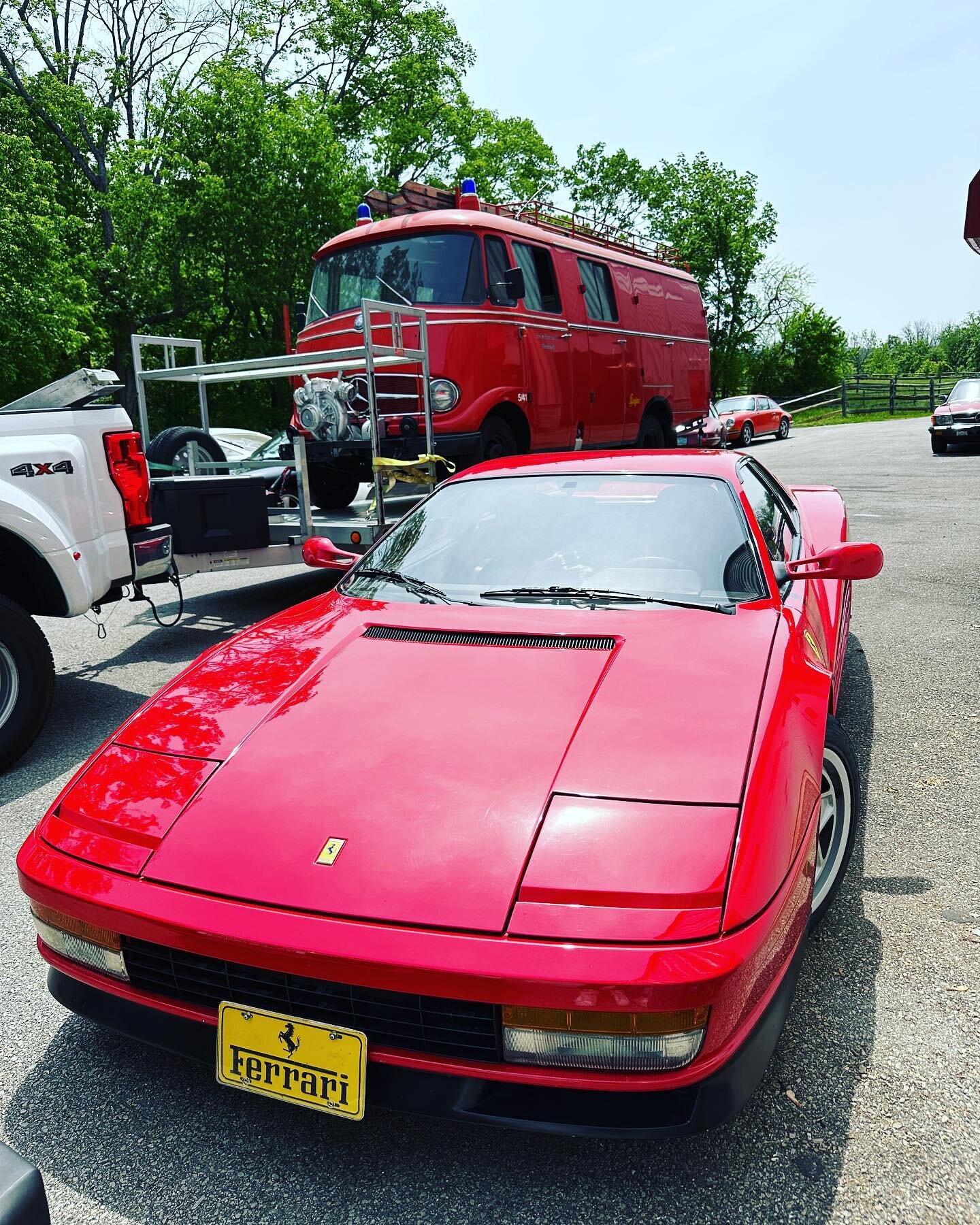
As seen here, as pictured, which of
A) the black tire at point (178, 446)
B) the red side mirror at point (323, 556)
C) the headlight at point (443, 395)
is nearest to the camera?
the red side mirror at point (323, 556)

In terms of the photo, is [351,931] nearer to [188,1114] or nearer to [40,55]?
[188,1114]

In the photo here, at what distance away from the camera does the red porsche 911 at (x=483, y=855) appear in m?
1.69

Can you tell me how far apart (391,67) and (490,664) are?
31909mm

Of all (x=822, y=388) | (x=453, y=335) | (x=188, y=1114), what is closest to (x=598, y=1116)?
(x=188, y=1114)

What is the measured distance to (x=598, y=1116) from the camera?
5.55 ft

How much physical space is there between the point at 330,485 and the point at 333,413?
1.60 meters

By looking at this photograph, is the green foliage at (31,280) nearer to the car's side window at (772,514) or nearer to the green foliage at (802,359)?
the car's side window at (772,514)

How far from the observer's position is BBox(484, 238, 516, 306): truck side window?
8062 millimetres

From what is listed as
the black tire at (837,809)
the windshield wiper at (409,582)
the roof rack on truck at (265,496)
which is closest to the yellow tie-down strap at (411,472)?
the roof rack on truck at (265,496)

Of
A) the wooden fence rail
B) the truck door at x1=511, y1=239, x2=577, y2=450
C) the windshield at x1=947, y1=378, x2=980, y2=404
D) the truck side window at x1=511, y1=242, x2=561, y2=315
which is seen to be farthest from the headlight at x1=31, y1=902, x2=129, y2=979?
the wooden fence rail

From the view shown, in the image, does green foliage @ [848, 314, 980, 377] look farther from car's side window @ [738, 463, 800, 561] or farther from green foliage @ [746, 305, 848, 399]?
car's side window @ [738, 463, 800, 561]

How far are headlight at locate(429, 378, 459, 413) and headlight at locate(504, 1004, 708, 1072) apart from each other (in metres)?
6.46

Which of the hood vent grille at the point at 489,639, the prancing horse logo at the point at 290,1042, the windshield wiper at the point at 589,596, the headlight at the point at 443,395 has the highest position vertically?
the headlight at the point at 443,395

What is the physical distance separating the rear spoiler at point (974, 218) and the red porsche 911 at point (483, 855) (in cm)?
420
